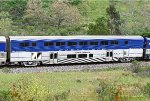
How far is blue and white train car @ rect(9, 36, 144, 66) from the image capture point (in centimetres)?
4175

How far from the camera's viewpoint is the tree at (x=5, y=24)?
2269 inches

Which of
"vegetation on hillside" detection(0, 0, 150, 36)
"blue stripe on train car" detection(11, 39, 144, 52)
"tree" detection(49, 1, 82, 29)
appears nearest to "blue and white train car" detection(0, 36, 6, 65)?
"blue stripe on train car" detection(11, 39, 144, 52)

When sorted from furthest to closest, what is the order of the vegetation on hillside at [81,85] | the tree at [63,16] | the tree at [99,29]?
the tree at [63,16] → the tree at [99,29] → the vegetation on hillside at [81,85]

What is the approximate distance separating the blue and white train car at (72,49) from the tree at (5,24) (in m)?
14.4

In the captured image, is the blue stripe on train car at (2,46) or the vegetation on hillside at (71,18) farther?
the vegetation on hillside at (71,18)

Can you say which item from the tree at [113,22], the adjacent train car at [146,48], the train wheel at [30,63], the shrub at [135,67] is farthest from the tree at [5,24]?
the shrub at [135,67]

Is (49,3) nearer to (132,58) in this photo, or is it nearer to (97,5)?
(97,5)

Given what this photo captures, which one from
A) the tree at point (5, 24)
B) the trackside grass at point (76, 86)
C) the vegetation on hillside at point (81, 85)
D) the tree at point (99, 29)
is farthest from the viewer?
the tree at point (5, 24)

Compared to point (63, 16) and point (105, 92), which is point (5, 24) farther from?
point (105, 92)

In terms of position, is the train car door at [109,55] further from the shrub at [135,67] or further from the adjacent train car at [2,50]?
the adjacent train car at [2,50]

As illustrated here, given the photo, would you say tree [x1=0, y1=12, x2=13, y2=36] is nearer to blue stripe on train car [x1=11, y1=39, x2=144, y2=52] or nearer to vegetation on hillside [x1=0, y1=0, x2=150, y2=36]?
vegetation on hillside [x1=0, y1=0, x2=150, y2=36]

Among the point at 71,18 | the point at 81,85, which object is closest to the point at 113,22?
the point at 71,18

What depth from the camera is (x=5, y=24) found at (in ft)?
200

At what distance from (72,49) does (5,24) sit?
805 inches
